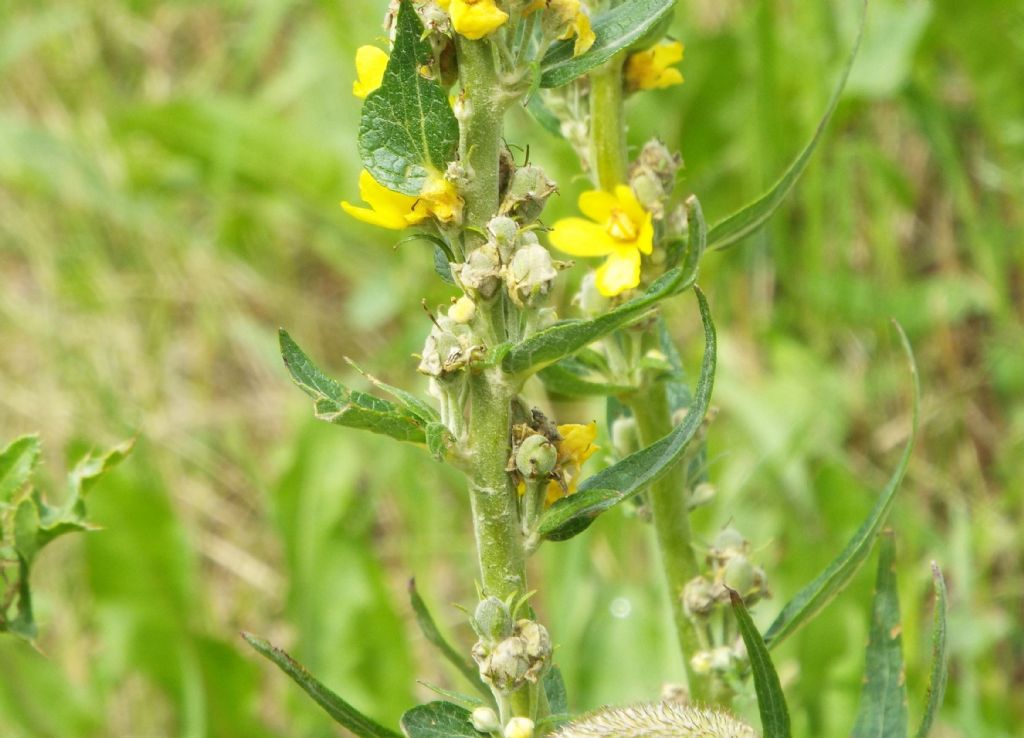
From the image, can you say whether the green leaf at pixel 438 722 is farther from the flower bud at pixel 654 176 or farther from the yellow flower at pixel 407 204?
the flower bud at pixel 654 176

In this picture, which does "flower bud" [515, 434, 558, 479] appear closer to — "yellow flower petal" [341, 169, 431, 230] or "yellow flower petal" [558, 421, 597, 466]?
"yellow flower petal" [558, 421, 597, 466]

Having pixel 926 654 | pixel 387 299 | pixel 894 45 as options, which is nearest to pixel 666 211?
pixel 926 654

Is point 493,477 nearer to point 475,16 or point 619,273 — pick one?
point 619,273

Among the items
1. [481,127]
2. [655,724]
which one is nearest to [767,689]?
[655,724]

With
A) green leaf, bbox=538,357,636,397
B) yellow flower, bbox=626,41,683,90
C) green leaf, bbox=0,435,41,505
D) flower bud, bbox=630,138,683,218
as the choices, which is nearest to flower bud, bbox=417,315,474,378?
green leaf, bbox=538,357,636,397

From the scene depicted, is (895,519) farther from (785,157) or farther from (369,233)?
(369,233)

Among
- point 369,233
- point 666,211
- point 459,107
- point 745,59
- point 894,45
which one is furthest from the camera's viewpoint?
point 369,233
